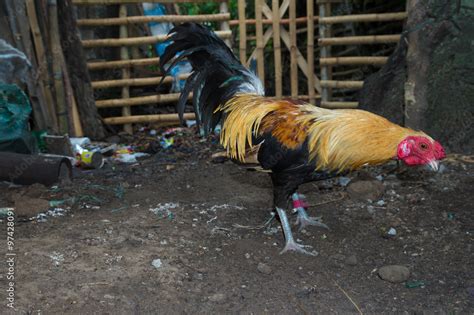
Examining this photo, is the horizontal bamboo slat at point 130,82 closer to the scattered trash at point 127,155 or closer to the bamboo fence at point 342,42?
the scattered trash at point 127,155

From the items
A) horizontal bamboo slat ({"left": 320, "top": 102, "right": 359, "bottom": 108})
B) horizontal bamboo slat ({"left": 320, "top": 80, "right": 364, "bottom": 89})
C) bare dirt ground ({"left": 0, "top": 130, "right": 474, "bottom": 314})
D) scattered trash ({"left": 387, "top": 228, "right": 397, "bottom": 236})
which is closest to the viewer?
bare dirt ground ({"left": 0, "top": 130, "right": 474, "bottom": 314})

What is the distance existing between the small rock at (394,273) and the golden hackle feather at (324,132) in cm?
77

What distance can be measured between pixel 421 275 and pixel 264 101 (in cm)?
182

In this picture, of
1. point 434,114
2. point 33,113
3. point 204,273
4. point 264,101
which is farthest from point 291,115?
point 33,113

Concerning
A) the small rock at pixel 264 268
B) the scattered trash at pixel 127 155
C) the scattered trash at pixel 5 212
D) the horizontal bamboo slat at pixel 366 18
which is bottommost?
the scattered trash at pixel 127 155

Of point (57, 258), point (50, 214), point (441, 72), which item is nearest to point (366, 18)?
point (441, 72)

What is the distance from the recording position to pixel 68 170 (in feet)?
18.6

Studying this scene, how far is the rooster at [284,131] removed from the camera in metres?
3.73

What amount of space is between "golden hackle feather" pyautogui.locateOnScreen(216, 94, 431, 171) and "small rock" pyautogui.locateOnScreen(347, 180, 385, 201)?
1.28 meters

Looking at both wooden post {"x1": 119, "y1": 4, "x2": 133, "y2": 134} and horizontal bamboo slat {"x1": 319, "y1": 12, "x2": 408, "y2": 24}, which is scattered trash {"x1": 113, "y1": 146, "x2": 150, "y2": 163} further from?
horizontal bamboo slat {"x1": 319, "y1": 12, "x2": 408, "y2": 24}

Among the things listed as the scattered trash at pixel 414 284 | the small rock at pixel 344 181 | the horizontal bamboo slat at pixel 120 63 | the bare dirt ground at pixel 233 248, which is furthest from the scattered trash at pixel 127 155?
the scattered trash at pixel 414 284

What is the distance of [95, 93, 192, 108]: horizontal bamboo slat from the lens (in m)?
7.96

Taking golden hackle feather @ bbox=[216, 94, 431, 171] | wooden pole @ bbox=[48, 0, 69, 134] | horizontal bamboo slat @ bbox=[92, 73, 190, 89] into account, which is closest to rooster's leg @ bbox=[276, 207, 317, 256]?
golden hackle feather @ bbox=[216, 94, 431, 171]

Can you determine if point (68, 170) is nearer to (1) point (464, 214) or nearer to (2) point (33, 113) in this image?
(2) point (33, 113)
